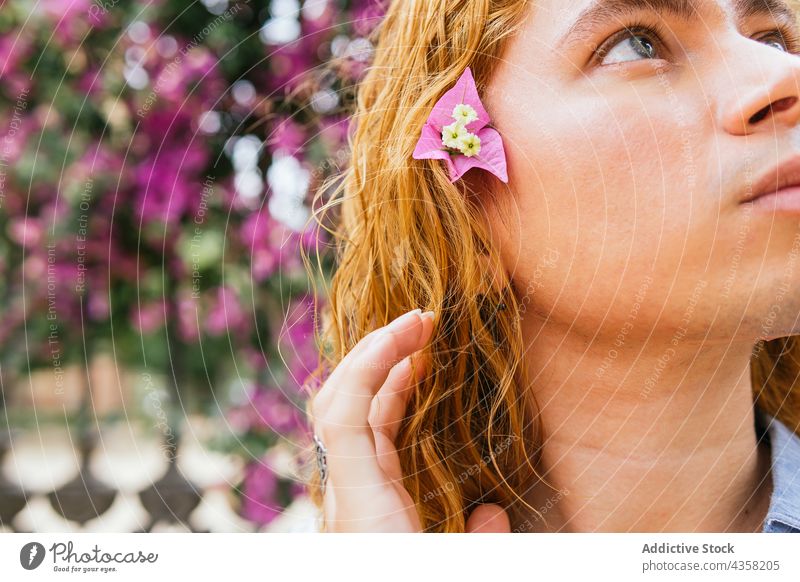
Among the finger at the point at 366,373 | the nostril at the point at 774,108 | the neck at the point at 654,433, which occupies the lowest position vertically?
the neck at the point at 654,433

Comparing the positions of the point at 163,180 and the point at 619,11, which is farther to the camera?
the point at 163,180

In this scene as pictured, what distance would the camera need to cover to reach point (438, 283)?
570 mm

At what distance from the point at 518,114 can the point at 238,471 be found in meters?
0.45

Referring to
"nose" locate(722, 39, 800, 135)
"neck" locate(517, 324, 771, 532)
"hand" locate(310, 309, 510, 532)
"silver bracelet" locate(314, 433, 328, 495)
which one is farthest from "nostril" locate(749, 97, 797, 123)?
"silver bracelet" locate(314, 433, 328, 495)

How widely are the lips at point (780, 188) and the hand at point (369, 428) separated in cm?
26

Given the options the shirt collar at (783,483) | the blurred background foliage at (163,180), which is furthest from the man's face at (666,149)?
the blurred background foliage at (163,180)

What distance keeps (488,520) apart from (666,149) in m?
0.34

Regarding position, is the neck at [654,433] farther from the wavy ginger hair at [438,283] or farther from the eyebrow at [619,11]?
the eyebrow at [619,11]

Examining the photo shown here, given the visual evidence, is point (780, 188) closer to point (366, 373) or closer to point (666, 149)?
point (666, 149)

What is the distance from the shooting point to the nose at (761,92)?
508 millimetres

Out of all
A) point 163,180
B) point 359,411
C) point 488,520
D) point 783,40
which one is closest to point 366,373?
point 359,411

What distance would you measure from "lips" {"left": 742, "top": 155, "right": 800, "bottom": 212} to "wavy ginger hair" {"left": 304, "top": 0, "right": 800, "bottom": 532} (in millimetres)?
148

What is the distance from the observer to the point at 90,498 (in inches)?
26.5
